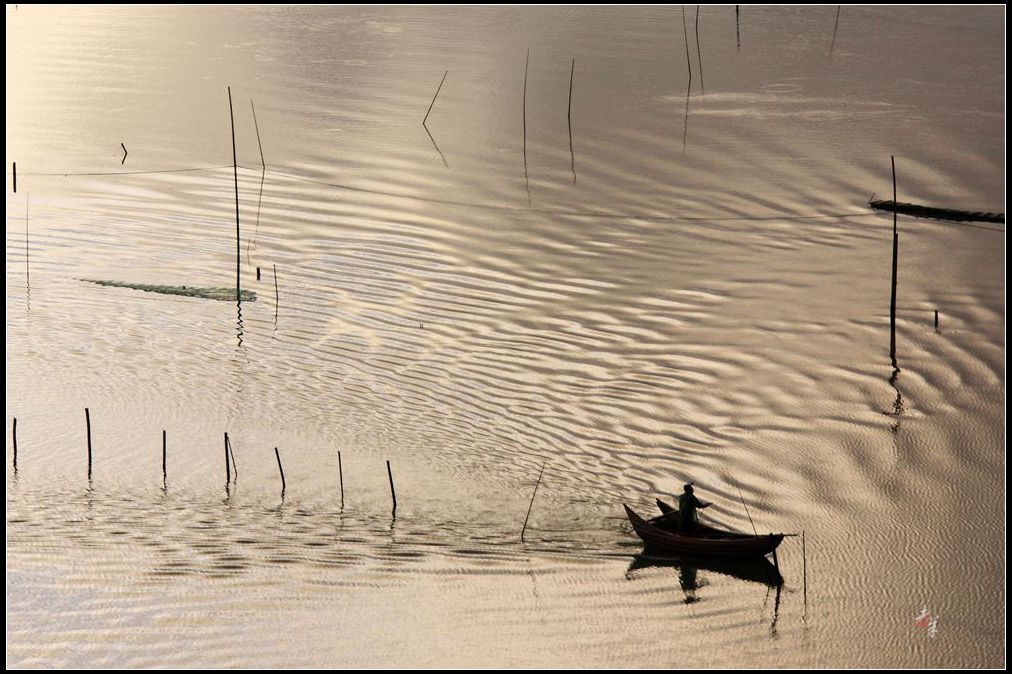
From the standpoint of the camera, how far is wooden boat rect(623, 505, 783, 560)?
10141 mm

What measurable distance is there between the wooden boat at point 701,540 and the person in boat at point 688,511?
46 mm

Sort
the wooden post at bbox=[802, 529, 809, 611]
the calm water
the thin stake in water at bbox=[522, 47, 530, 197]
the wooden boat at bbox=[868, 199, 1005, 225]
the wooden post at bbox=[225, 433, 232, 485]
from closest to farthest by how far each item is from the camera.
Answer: the calm water
the wooden post at bbox=[802, 529, 809, 611]
the wooden post at bbox=[225, 433, 232, 485]
the wooden boat at bbox=[868, 199, 1005, 225]
the thin stake in water at bbox=[522, 47, 530, 197]

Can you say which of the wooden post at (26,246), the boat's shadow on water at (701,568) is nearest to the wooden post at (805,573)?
the boat's shadow on water at (701,568)

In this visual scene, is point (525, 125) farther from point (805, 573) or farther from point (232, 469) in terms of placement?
point (805, 573)

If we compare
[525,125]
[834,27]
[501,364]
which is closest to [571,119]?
[525,125]

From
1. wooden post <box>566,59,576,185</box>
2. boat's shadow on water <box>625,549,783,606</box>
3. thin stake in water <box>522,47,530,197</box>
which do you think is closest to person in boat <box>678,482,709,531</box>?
boat's shadow on water <box>625,549,783,606</box>

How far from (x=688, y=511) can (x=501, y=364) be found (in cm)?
430

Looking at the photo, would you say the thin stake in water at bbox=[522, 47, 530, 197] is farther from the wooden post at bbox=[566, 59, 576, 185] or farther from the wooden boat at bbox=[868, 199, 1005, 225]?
the wooden boat at bbox=[868, 199, 1005, 225]

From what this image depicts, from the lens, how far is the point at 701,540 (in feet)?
33.6

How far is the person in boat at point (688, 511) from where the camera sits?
10312mm

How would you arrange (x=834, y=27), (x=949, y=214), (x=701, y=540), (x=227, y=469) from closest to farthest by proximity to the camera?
(x=701, y=540), (x=227, y=469), (x=949, y=214), (x=834, y=27)

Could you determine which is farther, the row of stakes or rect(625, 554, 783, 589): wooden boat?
the row of stakes

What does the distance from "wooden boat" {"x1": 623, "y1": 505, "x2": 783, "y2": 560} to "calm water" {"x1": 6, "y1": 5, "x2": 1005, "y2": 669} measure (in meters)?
0.20

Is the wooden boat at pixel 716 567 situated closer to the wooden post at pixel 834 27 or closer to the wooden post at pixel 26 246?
the wooden post at pixel 26 246
